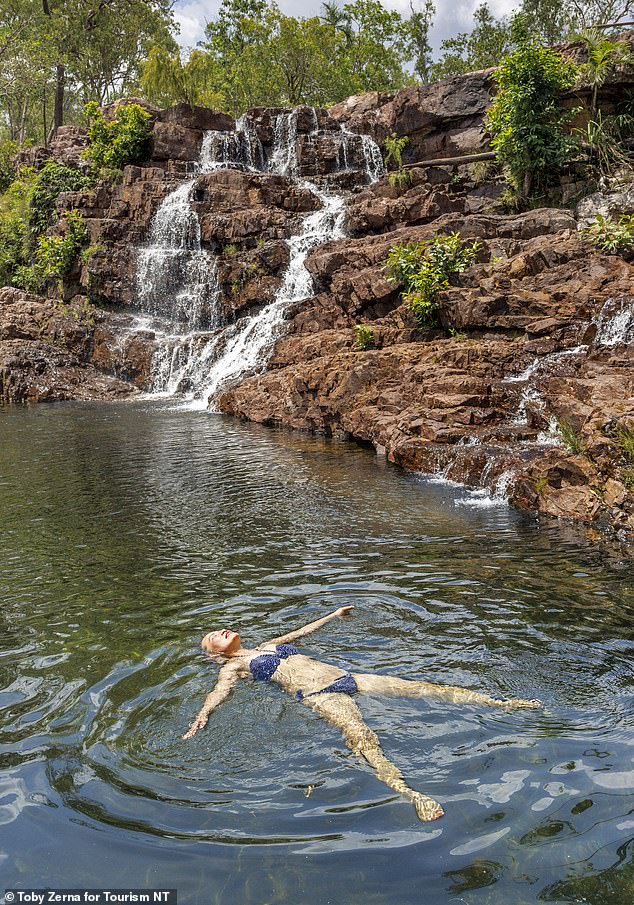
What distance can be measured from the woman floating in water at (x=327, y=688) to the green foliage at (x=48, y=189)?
32.5 m

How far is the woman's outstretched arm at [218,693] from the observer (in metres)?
4.46

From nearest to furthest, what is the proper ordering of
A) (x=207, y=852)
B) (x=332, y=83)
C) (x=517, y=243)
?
(x=207, y=852)
(x=517, y=243)
(x=332, y=83)

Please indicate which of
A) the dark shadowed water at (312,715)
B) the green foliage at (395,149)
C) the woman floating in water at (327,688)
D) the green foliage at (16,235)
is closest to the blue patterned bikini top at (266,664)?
the woman floating in water at (327,688)

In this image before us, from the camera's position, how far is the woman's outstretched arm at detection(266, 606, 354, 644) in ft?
18.4

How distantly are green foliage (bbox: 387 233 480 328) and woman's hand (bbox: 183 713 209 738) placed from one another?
48.2ft

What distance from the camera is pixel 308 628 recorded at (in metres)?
5.75

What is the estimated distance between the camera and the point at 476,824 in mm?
3551

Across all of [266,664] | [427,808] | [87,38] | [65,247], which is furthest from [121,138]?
[427,808]

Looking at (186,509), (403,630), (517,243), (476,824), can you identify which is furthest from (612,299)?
(476,824)

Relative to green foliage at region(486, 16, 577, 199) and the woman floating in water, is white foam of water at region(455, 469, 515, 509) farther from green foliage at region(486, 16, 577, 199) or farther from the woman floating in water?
green foliage at region(486, 16, 577, 199)

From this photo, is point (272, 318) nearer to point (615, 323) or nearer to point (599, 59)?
point (615, 323)

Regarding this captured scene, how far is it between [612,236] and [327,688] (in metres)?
16.2

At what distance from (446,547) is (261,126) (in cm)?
3216

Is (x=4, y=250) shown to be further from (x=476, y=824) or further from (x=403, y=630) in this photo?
Result: (x=476, y=824)
